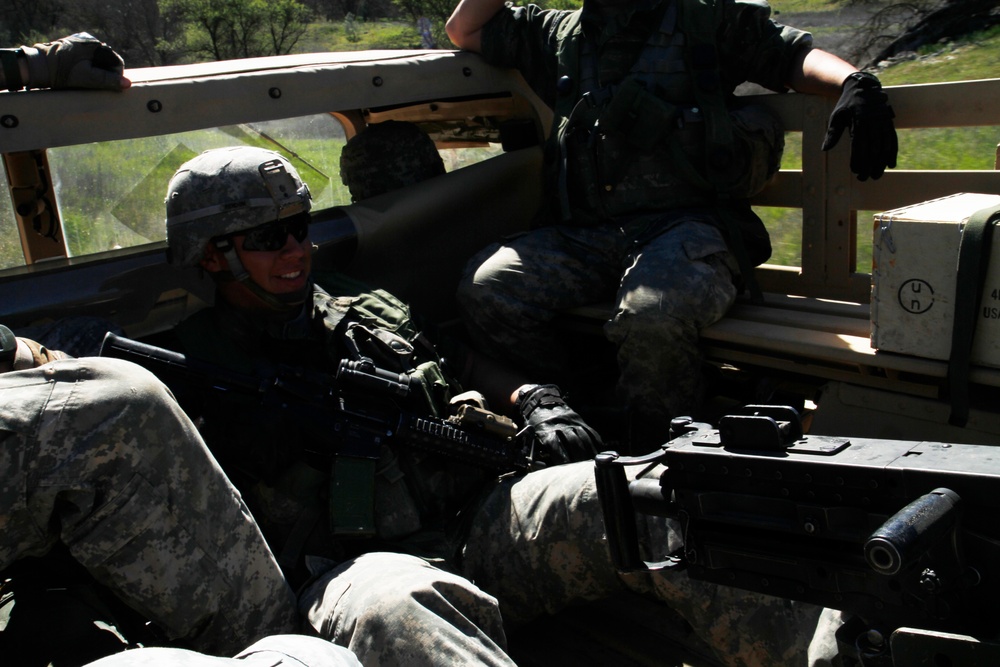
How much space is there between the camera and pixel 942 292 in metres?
2.52

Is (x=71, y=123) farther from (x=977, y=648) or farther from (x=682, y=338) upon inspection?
(x=977, y=648)

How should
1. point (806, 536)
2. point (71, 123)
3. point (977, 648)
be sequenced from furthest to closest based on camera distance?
1. point (71, 123)
2. point (806, 536)
3. point (977, 648)

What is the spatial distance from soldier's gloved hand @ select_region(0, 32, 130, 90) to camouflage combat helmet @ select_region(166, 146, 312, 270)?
0.39 metres

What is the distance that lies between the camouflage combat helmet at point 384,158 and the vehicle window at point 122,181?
306 millimetres

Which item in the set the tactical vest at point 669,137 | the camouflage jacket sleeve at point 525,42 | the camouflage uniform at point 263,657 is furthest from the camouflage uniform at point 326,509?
the camouflage jacket sleeve at point 525,42

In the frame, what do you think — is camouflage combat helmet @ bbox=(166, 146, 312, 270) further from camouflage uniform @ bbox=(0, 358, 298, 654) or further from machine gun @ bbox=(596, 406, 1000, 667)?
machine gun @ bbox=(596, 406, 1000, 667)

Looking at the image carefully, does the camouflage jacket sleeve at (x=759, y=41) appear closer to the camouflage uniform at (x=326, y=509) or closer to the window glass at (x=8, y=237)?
the camouflage uniform at (x=326, y=509)

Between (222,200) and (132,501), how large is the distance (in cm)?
98

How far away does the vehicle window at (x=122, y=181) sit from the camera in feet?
10.7

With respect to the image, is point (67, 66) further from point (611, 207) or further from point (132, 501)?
point (611, 207)

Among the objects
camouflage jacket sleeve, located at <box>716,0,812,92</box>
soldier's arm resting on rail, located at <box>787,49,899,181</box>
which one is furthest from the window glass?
soldier's arm resting on rail, located at <box>787,49,899,181</box>

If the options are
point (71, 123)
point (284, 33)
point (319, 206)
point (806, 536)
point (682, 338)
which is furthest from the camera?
point (284, 33)

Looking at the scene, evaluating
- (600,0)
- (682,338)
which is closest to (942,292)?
(682,338)

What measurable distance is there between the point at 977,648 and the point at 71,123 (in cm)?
249
